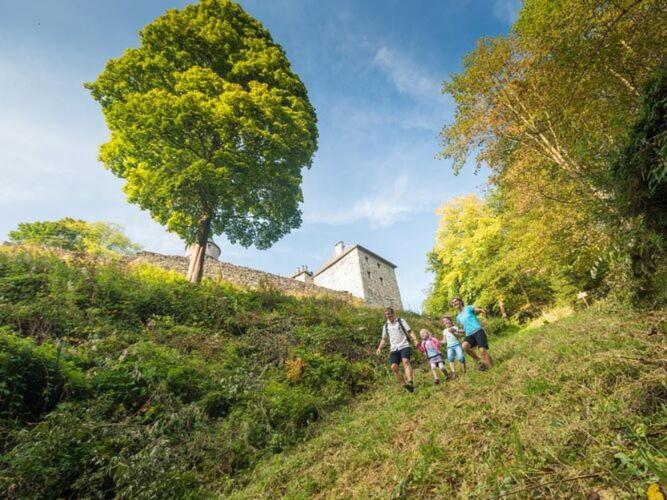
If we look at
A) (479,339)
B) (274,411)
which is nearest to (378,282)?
(479,339)

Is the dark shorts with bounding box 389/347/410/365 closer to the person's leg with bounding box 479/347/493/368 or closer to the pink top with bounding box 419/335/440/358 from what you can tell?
the pink top with bounding box 419/335/440/358

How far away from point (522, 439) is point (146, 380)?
5929 millimetres

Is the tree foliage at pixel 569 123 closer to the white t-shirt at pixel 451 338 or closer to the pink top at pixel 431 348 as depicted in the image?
the white t-shirt at pixel 451 338

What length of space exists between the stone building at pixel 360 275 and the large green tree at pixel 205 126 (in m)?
16.6

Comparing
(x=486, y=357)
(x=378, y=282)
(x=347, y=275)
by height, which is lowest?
(x=486, y=357)

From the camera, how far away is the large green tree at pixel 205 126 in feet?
34.5

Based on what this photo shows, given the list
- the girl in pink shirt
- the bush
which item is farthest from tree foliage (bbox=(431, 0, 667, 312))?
the bush

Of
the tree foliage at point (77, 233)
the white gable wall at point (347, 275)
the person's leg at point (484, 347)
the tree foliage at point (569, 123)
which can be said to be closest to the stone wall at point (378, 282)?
the white gable wall at point (347, 275)

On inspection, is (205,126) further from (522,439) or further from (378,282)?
(378,282)

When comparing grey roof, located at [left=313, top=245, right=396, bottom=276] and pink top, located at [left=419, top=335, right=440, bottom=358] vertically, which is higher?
grey roof, located at [left=313, top=245, right=396, bottom=276]

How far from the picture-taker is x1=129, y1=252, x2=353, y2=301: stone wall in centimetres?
1542

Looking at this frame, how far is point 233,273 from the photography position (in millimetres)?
17984

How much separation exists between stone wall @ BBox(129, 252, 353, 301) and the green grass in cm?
986

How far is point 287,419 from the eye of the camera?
5922 millimetres
